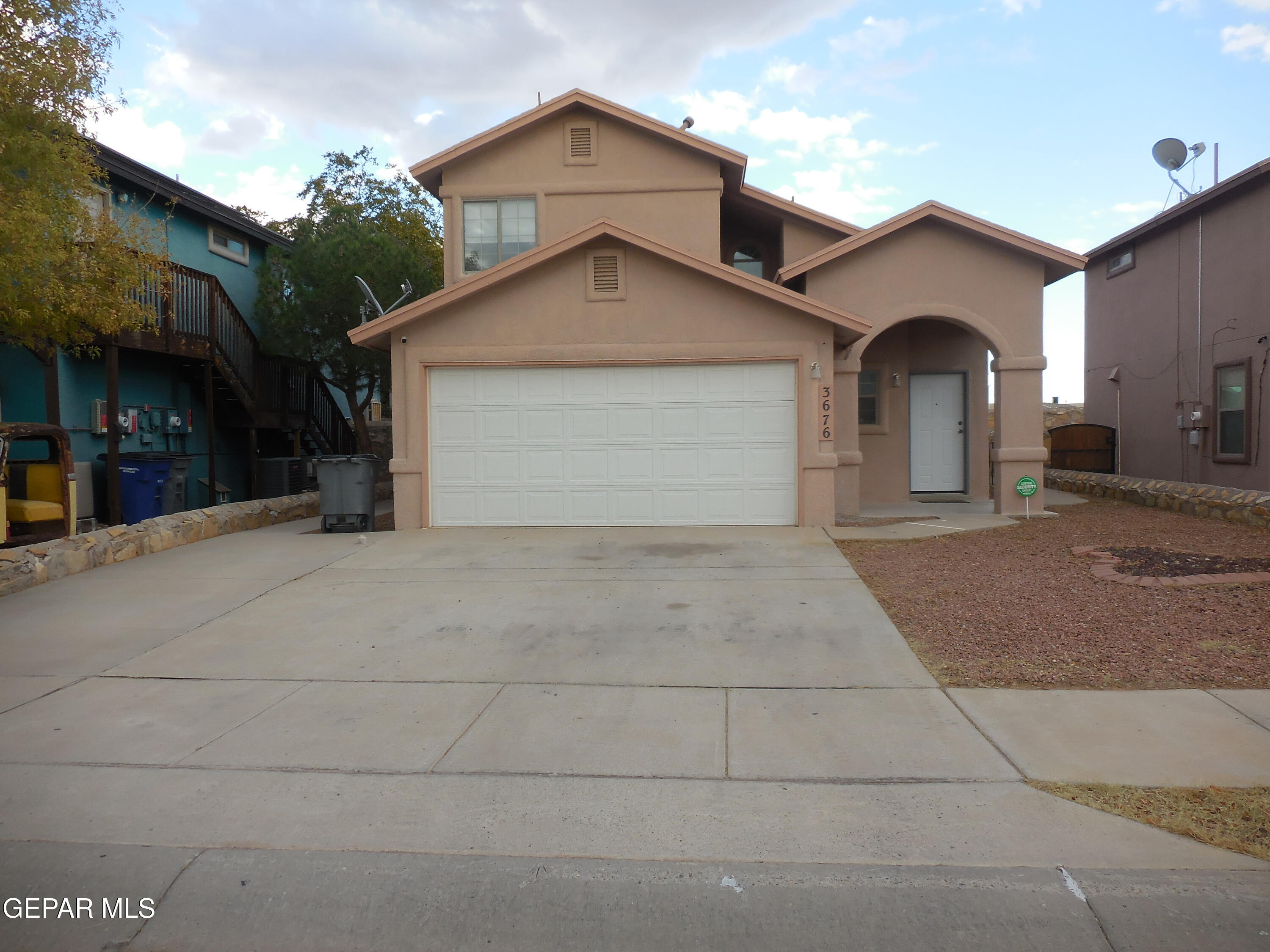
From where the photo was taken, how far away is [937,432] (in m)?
15.6

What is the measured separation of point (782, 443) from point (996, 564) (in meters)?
3.82

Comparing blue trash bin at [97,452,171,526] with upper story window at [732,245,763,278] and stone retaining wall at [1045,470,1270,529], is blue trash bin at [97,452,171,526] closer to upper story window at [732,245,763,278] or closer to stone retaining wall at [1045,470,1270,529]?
upper story window at [732,245,763,278]

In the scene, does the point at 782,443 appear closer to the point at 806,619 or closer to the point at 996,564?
the point at 996,564

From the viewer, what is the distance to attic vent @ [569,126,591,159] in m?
14.7

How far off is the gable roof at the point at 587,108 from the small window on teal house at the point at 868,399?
412cm

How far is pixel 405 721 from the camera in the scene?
534 cm

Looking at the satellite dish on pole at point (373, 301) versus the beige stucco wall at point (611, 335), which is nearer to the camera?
the beige stucco wall at point (611, 335)

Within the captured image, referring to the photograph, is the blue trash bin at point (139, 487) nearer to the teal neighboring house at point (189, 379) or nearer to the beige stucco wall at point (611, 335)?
the teal neighboring house at point (189, 379)

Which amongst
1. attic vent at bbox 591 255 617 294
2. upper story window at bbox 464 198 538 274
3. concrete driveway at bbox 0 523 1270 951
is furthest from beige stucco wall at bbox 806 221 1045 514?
concrete driveway at bbox 0 523 1270 951

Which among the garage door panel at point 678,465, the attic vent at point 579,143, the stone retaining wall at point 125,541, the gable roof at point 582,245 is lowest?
the stone retaining wall at point 125,541

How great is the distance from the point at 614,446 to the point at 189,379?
381 inches

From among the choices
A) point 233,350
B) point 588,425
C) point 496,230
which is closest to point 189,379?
point 233,350

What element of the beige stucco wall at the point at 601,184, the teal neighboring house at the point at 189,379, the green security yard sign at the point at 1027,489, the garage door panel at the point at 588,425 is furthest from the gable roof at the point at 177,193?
the green security yard sign at the point at 1027,489

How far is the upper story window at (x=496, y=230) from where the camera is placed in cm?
1482
